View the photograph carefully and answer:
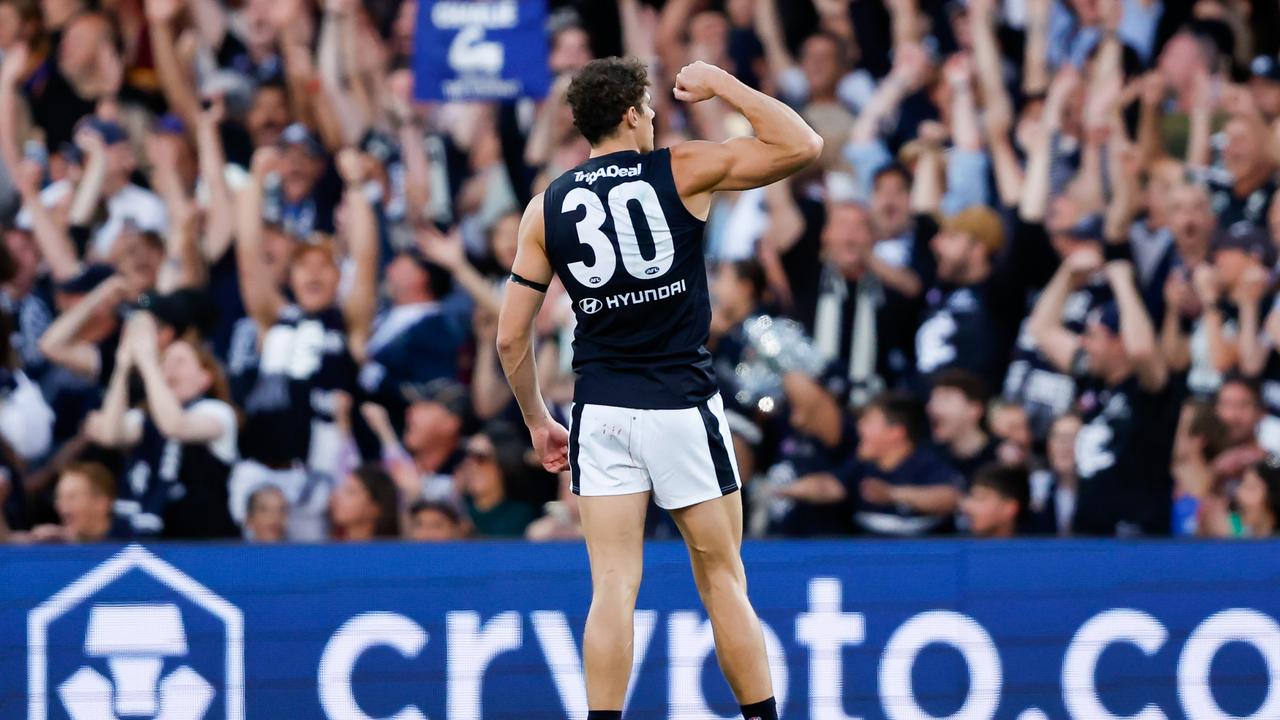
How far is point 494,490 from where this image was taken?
7055mm

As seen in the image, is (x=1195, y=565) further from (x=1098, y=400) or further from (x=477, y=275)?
(x=477, y=275)

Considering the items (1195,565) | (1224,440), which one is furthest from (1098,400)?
(1195,565)

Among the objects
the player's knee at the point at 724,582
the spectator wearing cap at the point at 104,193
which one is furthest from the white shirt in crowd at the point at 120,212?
the player's knee at the point at 724,582

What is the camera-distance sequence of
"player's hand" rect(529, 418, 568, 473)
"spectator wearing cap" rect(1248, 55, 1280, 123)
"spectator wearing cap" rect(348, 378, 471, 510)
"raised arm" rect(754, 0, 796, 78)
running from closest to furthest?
"player's hand" rect(529, 418, 568, 473), "spectator wearing cap" rect(348, 378, 471, 510), "spectator wearing cap" rect(1248, 55, 1280, 123), "raised arm" rect(754, 0, 796, 78)

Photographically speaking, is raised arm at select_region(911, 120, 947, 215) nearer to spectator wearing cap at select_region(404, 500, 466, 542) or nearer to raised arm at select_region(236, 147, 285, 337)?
spectator wearing cap at select_region(404, 500, 466, 542)

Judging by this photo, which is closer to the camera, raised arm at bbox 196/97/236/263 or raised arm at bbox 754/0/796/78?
raised arm at bbox 196/97/236/263

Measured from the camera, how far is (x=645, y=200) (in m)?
4.23

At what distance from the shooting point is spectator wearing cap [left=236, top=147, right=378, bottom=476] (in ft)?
24.1

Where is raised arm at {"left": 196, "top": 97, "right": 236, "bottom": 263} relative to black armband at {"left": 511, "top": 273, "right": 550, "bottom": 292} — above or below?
above

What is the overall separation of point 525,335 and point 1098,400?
12.0 feet

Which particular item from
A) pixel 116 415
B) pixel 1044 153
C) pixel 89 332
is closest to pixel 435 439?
pixel 116 415

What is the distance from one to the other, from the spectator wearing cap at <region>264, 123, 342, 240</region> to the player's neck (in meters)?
3.98

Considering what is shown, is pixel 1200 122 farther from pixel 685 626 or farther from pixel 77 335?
pixel 77 335

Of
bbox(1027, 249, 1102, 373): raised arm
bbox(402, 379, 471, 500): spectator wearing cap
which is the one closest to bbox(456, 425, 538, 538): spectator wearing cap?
bbox(402, 379, 471, 500): spectator wearing cap
